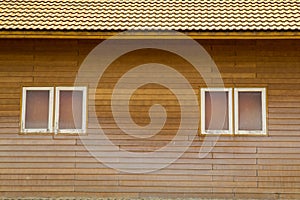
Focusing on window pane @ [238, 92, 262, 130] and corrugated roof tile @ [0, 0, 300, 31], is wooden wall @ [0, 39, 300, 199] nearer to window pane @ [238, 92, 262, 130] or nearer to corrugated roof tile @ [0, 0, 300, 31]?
window pane @ [238, 92, 262, 130]

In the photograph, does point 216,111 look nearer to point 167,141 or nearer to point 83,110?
point 167,141

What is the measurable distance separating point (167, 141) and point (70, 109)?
2.21 meters

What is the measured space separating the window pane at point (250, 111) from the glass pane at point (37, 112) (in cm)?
420

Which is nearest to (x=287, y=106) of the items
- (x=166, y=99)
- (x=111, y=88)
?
(x=166, y=99)

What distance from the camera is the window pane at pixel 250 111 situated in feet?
33.6

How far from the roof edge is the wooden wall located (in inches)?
22.6

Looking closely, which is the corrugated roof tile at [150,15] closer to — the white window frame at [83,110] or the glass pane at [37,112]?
the white window frame at [83,110]

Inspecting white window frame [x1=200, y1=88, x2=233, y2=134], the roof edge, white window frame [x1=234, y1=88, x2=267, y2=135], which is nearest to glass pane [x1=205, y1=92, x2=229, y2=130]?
white window frame [x1=200, y1=88, x2=233, y2=134]

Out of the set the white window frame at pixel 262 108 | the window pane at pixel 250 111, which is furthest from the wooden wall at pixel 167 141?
the window pane at pixel 250 111

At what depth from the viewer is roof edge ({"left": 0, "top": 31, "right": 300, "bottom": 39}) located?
9766mm

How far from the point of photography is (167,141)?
10250 millimetres

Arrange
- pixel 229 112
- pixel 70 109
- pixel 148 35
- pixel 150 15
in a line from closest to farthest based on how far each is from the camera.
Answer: pixel 148 35, pixel 229 112, pixel 70 109, pixel 150 15

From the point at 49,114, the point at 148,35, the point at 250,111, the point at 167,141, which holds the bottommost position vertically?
the point at 167,141

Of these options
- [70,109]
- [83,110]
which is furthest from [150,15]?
[70,109]
